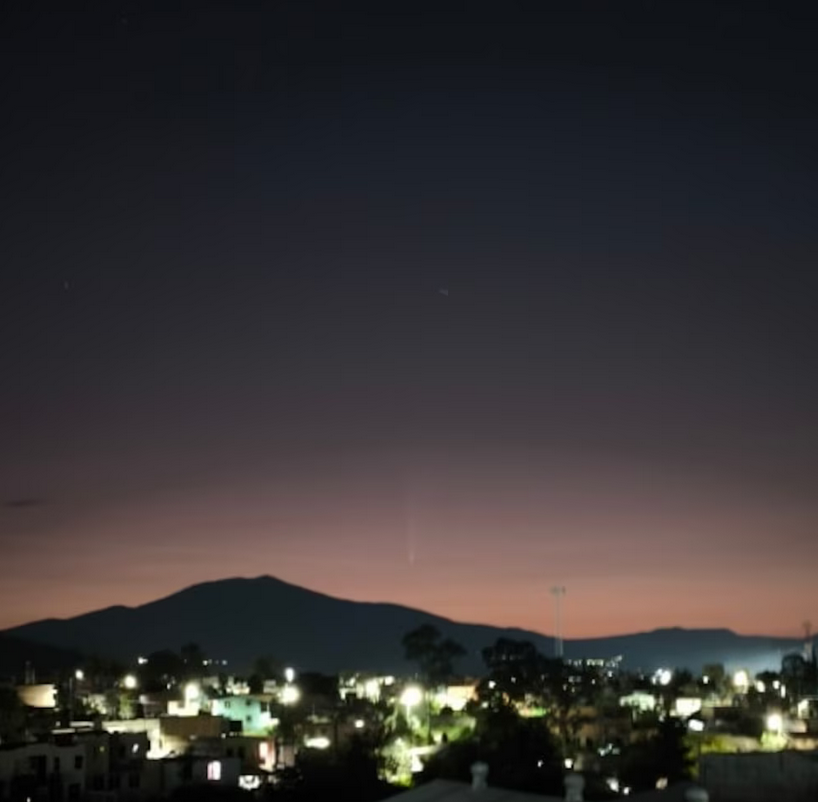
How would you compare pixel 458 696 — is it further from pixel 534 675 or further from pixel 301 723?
pixel 301 723

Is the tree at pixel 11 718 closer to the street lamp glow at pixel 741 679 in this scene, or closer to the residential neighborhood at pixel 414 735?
the residential neighborhood at pixel 414 735

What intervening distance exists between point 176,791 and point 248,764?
18.2 feet

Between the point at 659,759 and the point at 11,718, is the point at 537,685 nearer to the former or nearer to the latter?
the point at 659,759

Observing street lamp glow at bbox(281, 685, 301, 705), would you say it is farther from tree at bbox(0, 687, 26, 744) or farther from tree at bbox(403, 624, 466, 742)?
tree at bbox(0, 687, 26, 744)

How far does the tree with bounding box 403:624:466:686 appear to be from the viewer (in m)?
67.8

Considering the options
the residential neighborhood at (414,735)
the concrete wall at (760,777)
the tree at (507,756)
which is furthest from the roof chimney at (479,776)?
the tree at (507,756)

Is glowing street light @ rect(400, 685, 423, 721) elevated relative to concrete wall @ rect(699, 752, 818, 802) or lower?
elevated

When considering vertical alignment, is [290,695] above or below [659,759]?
above

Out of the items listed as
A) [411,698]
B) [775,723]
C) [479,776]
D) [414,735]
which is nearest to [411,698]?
[411,698]

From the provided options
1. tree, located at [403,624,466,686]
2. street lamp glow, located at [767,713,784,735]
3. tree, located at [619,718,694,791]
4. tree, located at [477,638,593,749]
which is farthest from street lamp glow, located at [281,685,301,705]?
street lamp glow, located at [767,713,784,735]

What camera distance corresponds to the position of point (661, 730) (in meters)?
41.1

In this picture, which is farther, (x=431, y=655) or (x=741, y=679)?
(x=741, y=679)

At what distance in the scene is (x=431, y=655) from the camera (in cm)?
6812

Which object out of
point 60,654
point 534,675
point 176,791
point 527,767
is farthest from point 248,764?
point 60,654
